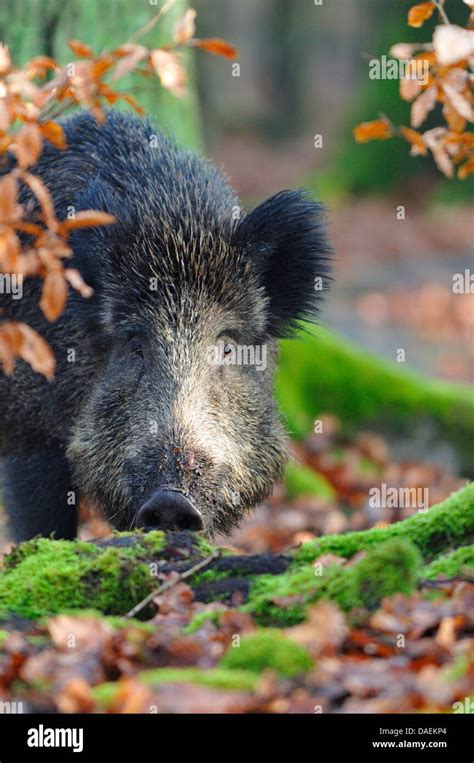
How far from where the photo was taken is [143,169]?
7305 millimetres

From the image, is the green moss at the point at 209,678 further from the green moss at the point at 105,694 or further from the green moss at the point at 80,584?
the green moss at the point at 80,584

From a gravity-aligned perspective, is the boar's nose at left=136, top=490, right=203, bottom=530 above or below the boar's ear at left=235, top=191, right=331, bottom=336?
below

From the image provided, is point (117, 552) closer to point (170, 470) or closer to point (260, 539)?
point (170, 470)

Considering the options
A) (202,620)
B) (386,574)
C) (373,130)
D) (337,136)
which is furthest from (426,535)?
(337,136)

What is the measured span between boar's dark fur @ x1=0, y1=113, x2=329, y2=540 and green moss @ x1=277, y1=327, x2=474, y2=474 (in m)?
3.18

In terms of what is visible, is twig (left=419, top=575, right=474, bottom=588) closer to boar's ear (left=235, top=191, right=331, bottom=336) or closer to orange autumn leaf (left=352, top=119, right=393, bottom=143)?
orange autumn leaf (left=352, top=119, right=393, bottom=143)

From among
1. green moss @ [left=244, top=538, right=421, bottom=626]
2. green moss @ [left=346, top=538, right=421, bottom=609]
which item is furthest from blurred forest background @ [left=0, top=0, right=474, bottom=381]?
green moss @ [left=346, top=538, right=421, bottom=609]

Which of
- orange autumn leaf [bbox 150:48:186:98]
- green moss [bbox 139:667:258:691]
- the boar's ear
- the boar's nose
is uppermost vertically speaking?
the boar's ear

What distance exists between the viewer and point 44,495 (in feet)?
24.5

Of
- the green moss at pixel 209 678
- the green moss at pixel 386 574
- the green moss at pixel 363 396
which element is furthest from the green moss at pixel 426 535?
the green moss at pixel 363 396

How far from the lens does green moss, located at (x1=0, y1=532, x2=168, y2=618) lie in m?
4.61

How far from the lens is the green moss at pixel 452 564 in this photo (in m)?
4.59
